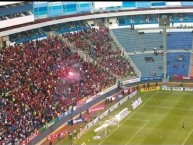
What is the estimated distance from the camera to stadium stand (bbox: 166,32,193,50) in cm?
6519

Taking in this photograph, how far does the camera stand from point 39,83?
45.4m

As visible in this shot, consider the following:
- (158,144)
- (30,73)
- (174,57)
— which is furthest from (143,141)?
(174,57)

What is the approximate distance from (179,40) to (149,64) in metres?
7.88

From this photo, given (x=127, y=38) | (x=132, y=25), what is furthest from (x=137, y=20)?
(x=127, y=38)

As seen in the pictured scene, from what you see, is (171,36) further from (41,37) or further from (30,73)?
(30,73)

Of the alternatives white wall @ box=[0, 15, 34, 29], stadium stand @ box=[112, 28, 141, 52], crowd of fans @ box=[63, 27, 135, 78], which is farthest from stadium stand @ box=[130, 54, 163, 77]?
white wall @ box=[0, 15, 34, 29]

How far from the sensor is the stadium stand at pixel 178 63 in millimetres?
60719

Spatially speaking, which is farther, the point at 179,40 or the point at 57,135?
the point at 179,40

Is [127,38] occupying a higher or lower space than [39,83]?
higher

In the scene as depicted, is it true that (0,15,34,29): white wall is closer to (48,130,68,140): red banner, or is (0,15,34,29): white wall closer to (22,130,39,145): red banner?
(48,130,68,140): red banner

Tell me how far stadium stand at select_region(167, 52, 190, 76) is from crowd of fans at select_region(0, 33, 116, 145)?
297 inches

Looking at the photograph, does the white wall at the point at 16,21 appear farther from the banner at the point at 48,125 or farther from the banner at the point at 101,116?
the banner at the point at 101,116

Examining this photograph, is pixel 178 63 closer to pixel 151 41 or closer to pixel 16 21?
pixel 151 41

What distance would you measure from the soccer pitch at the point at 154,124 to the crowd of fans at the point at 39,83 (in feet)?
13.8
